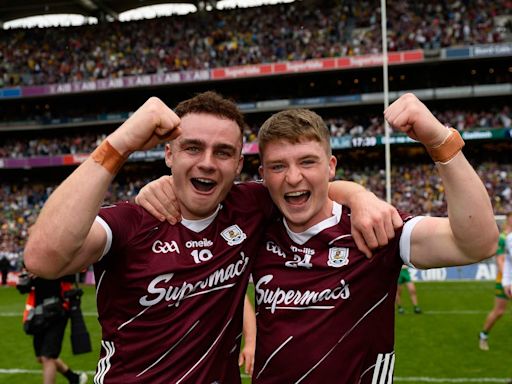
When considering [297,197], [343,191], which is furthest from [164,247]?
[343,191]

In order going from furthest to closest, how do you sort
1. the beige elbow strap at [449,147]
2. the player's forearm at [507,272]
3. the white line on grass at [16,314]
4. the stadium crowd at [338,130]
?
1. the stadium crowd at [338,130]
2. the white line on grass at [16,314]
3. the player's forearm at [507,272]
4. the beige elbow strap at [449,147]

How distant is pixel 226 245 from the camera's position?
8.73 feet

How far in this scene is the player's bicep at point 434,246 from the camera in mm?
2322

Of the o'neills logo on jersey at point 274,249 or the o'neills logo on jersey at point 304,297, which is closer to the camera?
the o'neills logo on jersey at point 304,297

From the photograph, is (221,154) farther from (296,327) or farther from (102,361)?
(102,361)

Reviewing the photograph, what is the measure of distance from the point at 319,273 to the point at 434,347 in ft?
22.7

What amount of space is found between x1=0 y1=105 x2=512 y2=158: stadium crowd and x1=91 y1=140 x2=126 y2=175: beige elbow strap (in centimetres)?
2839

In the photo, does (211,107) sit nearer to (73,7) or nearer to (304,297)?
(304,297)

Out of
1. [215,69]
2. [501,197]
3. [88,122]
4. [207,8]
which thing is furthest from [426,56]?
[88,122]

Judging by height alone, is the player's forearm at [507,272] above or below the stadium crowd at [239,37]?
below

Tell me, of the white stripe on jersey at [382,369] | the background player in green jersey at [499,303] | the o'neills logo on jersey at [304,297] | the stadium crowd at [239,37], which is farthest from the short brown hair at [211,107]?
the stadium crowd at [239,37]

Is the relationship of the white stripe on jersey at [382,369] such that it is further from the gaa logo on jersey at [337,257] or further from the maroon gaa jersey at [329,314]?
the gaa logo on jersey at [337,257]

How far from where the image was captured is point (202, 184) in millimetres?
2592

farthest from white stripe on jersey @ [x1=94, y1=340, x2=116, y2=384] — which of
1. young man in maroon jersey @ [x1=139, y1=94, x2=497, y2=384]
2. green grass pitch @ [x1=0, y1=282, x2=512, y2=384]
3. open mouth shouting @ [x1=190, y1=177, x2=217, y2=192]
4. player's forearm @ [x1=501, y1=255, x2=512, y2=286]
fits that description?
player's forearm @ [x1=501, y1=255, x2=512, y2=286]
